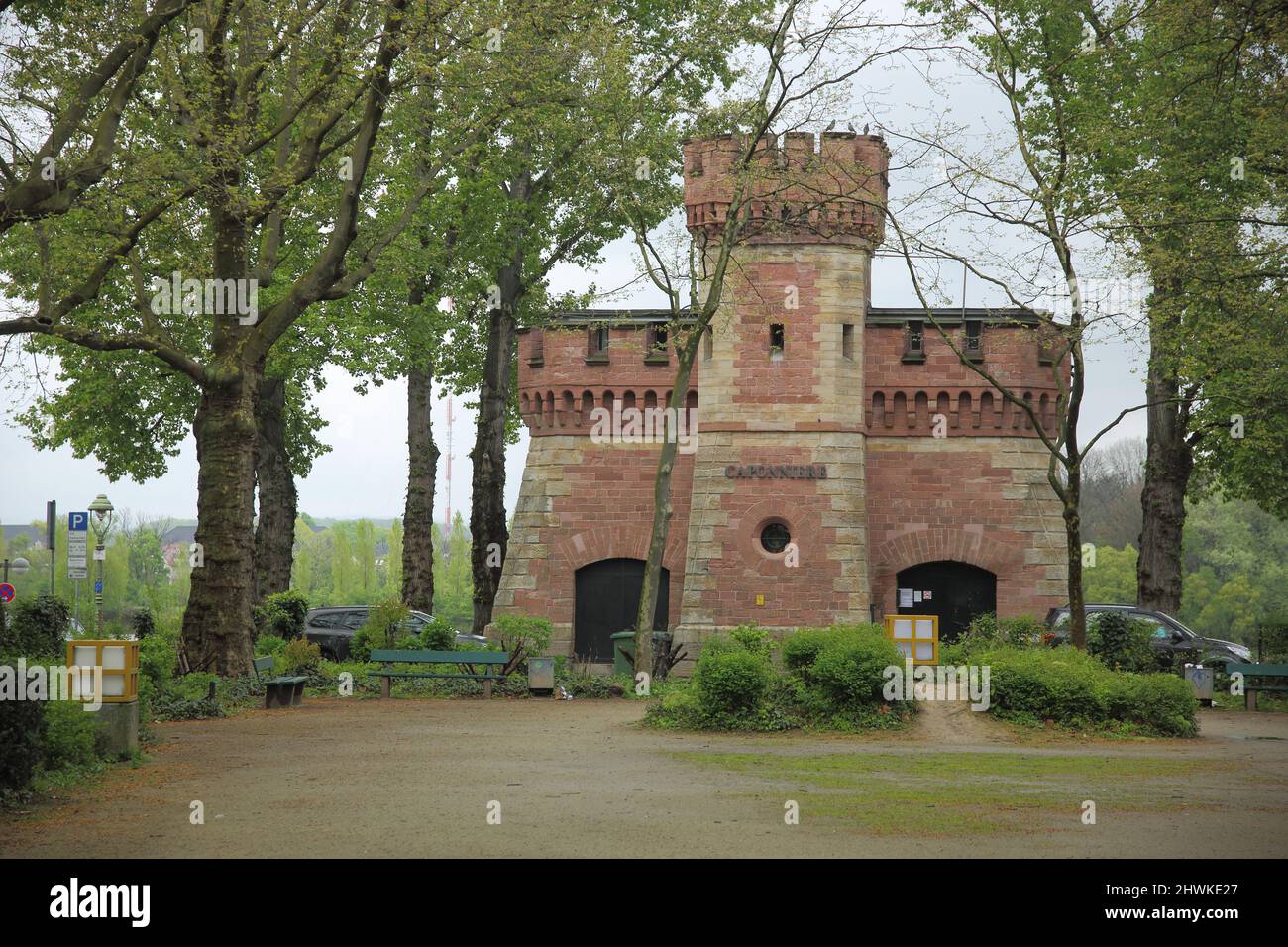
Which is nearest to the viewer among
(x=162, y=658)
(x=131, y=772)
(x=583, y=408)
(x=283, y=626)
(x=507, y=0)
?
(x=131, y=772)

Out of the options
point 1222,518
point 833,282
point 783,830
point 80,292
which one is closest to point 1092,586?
point 1222,518

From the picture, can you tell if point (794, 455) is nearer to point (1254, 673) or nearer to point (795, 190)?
point (795, 190)

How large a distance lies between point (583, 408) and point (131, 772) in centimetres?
1853

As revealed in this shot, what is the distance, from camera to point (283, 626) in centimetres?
2917

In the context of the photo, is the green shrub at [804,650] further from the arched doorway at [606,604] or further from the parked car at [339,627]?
the parked car at [339,627]

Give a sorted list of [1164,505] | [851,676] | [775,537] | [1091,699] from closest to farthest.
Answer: [851,676] < [1091,699] < [775,537] < [1164,505]

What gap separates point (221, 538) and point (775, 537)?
11863 mm

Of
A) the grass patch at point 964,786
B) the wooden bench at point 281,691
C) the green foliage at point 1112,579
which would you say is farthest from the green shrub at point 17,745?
the green foliage at point 1112,579

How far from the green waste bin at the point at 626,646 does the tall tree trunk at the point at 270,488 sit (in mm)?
10042

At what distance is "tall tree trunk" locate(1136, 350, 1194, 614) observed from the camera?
29.5 meters

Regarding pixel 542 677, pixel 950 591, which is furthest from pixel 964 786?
pixel 950 591

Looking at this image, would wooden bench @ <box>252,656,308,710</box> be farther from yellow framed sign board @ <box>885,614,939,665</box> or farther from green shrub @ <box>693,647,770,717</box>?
yellow framed sign board @ <box>885,614,939,665</box>

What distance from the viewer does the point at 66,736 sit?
13.0 metres

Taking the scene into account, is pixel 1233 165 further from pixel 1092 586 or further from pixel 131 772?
pixel 1092 586
